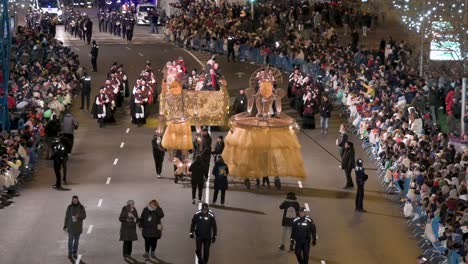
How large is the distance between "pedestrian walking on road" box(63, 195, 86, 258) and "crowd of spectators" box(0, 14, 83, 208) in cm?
509

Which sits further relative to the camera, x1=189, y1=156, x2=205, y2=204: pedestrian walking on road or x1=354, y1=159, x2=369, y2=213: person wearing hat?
x1=189, y1=156, x2=205, y2=204: pedestrian walking on road

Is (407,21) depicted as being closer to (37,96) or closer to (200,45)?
(200,45)

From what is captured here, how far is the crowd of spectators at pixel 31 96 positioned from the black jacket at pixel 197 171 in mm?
4421

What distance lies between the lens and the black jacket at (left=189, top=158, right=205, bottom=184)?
31.6 meters

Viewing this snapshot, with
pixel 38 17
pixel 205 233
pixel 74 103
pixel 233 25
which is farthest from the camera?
pixel 38 17

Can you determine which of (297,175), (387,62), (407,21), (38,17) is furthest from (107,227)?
(38,17)

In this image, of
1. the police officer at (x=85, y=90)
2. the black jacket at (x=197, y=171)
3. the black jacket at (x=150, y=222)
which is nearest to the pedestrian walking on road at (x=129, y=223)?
the black jacket at (x=150, y=222)

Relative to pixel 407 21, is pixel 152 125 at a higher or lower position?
lower

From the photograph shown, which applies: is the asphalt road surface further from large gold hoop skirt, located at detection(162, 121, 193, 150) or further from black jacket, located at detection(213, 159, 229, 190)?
large gold hoop skirt, located at detection(162, 121, 193, 150)

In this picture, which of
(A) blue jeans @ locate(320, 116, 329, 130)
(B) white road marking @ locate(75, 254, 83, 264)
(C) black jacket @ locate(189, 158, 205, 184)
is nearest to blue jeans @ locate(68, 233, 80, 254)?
(B) white road marking @ locate(75, 254, 83, 264)

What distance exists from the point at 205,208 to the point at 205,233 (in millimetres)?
481

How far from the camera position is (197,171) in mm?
31828

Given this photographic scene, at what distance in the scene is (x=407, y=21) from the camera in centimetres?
5372

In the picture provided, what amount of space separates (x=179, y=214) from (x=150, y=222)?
13.3ft
